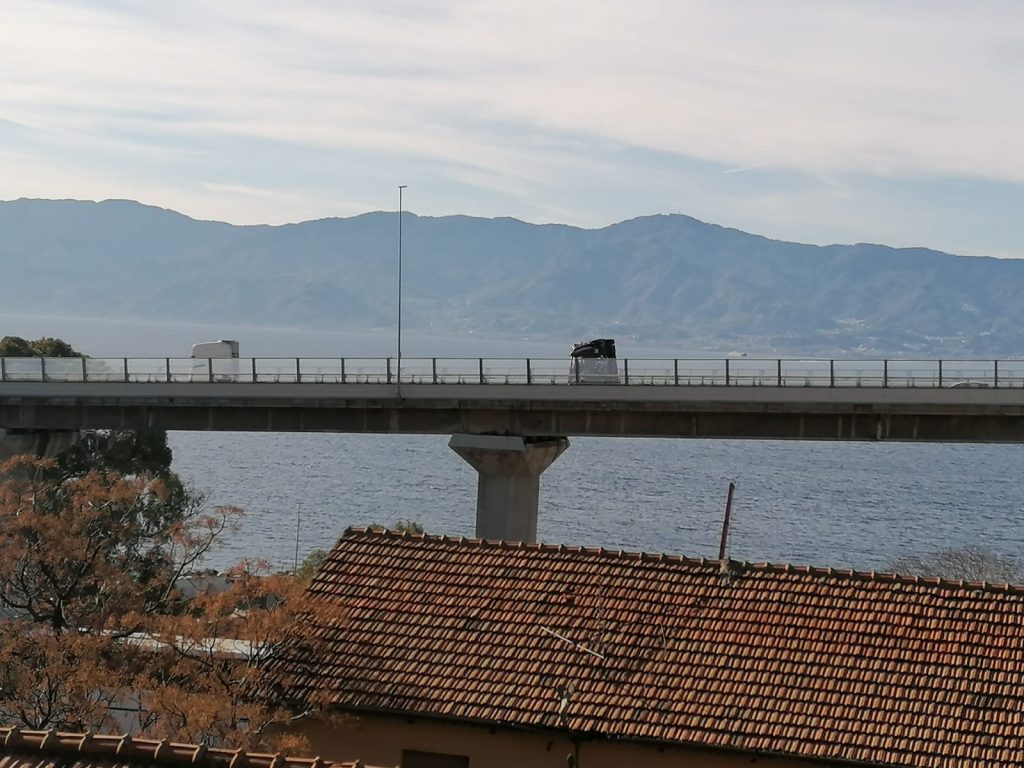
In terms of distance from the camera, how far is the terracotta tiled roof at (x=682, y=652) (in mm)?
17875

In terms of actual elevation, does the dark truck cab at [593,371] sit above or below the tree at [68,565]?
above

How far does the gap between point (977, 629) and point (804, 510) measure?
83.3 m

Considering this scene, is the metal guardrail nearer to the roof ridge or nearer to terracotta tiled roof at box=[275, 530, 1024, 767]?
the roof ridge

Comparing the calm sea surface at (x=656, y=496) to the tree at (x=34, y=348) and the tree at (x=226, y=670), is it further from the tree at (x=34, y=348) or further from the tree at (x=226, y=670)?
the tree at (x=226, y=670)

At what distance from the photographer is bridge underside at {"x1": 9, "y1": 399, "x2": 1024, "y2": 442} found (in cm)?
4806

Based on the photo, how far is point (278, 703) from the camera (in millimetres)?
19047

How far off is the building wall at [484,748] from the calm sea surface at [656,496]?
1968 inches

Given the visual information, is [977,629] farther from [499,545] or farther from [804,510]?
[804,510]

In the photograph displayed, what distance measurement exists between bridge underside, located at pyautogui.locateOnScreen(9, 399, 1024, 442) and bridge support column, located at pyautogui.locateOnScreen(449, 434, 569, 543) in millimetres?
680

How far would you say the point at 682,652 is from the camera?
63.7 feet

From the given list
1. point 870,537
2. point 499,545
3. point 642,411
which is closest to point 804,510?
point 870,537

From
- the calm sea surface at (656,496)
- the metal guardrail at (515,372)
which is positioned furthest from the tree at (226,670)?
the calm sea surface at (656,496)

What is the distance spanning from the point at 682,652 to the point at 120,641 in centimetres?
995

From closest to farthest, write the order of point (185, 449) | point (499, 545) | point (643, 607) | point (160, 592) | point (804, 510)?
point (643, 607), point (499, 545), point (160, 592), point (804, 510), point (185, 449)
